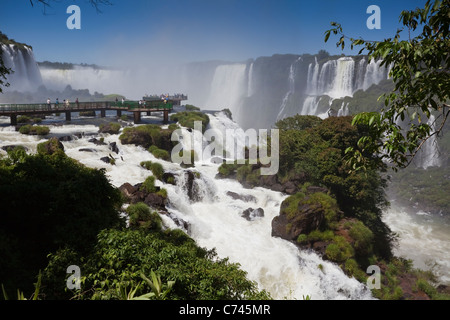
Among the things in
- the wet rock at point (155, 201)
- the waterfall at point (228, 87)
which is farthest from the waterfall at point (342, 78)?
the wet rock at point (155, 201)

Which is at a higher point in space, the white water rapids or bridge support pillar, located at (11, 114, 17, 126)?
bridge support pillar, located at (11, 114, 17, 126)

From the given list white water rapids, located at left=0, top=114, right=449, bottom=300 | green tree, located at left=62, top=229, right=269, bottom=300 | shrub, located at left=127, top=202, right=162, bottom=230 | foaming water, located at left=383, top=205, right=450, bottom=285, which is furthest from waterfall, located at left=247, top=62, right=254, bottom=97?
green tree, located at left=62, top=229, right=269, bottom=300

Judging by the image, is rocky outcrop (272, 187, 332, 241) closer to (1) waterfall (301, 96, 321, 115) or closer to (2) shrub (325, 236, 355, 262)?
(2) shrub (325, 236, 355, 262)

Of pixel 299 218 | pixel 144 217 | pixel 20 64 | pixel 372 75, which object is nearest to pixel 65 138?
pixel 144 217

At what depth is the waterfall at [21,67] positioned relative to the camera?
45.8 metres

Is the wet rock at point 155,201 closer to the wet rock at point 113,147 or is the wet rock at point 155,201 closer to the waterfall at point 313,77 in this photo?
the wet rock at point 113,147

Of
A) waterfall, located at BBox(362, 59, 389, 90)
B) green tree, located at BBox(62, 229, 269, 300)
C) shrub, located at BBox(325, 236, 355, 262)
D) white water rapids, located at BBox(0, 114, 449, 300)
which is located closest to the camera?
green tree, located at BBox(62, 229, 269, 300)

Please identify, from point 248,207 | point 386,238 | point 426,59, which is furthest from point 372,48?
point 386,238

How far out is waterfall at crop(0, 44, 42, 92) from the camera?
4575 cm

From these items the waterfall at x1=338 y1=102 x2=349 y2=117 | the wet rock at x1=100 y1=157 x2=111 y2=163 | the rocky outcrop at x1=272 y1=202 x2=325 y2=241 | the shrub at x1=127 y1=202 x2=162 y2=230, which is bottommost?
the rocky outcrop at x1=272 y1=202 x2=325 y2=241

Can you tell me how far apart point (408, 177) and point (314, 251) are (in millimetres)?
37691

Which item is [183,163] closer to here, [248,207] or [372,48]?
[248,207]

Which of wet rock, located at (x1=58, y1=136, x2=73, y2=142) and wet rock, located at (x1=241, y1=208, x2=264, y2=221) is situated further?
wet rock, located at (x1=58, y1=136, x2=73, y2=142)

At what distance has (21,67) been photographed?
50000mm
